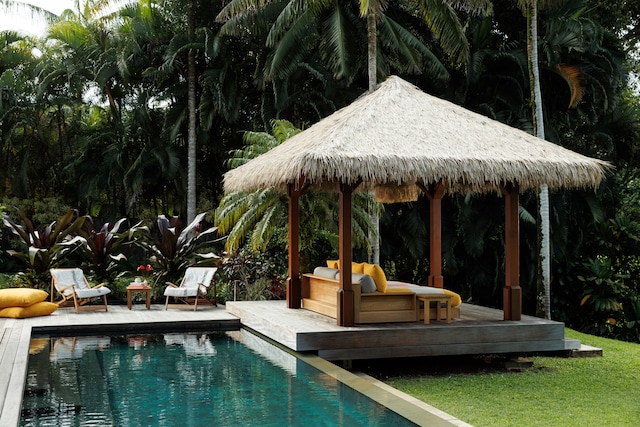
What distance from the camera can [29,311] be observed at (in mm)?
11578

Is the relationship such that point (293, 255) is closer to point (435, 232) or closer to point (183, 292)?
point (435, 232)

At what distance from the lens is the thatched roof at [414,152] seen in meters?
8.42

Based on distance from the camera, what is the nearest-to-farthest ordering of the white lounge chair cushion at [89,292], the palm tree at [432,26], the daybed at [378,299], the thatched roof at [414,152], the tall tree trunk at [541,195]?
the thatched roof at [414,152] → the daybed at [378,299] → the white lounge chair cushion at [89,292] → the tall tree trunk at [541,195] → the palm tree at [432,26]

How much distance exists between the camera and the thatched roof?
27.6 feet

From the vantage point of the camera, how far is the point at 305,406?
632 centimetres

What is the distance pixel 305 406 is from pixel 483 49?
1406cm

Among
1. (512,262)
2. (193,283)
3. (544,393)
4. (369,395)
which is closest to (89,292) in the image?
(193,283)

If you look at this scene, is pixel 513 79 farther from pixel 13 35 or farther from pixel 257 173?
pixel 13 35

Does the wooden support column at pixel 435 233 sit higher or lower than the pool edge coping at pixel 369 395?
higher

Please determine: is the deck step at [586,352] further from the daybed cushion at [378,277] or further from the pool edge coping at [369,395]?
the pool edge coping at [369,395]

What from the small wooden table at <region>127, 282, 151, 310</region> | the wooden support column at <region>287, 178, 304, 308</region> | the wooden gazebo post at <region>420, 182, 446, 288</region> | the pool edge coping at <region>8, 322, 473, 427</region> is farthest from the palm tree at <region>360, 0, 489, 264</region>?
the pool edge coping at <region>8, 322, 473, 427</region>

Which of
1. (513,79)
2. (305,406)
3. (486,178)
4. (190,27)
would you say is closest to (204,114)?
(190,27)

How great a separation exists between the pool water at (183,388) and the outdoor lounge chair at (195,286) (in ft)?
8.13

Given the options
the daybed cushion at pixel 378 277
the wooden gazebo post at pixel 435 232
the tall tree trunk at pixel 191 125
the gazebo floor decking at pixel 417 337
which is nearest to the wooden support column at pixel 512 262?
the gazebo floor decking at pixel 417 337
